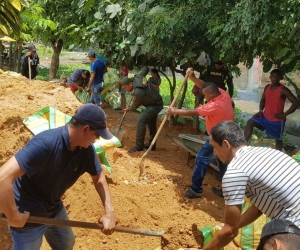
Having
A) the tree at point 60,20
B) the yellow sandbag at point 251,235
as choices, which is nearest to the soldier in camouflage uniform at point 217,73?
the yellow sandbag at point 251,235

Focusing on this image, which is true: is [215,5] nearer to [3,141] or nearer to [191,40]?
[191,40]

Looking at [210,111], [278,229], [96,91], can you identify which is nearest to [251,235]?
[210,111]

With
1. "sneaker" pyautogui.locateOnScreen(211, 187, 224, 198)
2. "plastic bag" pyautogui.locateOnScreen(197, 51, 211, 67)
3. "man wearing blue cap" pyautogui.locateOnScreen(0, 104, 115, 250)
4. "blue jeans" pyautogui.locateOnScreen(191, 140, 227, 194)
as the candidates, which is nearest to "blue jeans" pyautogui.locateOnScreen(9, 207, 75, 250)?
"man wearing blue cap" pyautogui.locateOnScreen(0, 104, 115, 250)

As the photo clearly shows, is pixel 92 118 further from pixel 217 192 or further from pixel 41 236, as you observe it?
pixel 217 192

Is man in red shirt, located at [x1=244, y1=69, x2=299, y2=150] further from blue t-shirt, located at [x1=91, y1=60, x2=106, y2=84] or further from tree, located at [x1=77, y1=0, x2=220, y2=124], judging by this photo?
blue t-shirt, located at [x1=91, y1=60, x2=106, y2=84]

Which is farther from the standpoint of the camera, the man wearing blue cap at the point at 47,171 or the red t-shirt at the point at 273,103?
the red t-shirt at the point at 273,103

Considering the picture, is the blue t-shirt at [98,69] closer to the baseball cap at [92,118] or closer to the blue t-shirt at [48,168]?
the blue t-shirt at [48,168]

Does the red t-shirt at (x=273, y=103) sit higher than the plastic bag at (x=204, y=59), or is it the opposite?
the plastic bag at (x=204, y=59)

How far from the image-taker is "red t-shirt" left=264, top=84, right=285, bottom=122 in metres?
6.10

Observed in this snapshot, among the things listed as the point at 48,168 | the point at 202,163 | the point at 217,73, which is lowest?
the point at 202,163

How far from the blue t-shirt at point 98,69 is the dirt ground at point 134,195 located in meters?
1.41

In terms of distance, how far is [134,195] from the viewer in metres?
5.41

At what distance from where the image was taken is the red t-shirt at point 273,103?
20.0ft

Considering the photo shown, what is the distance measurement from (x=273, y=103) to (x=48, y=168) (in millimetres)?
4483
